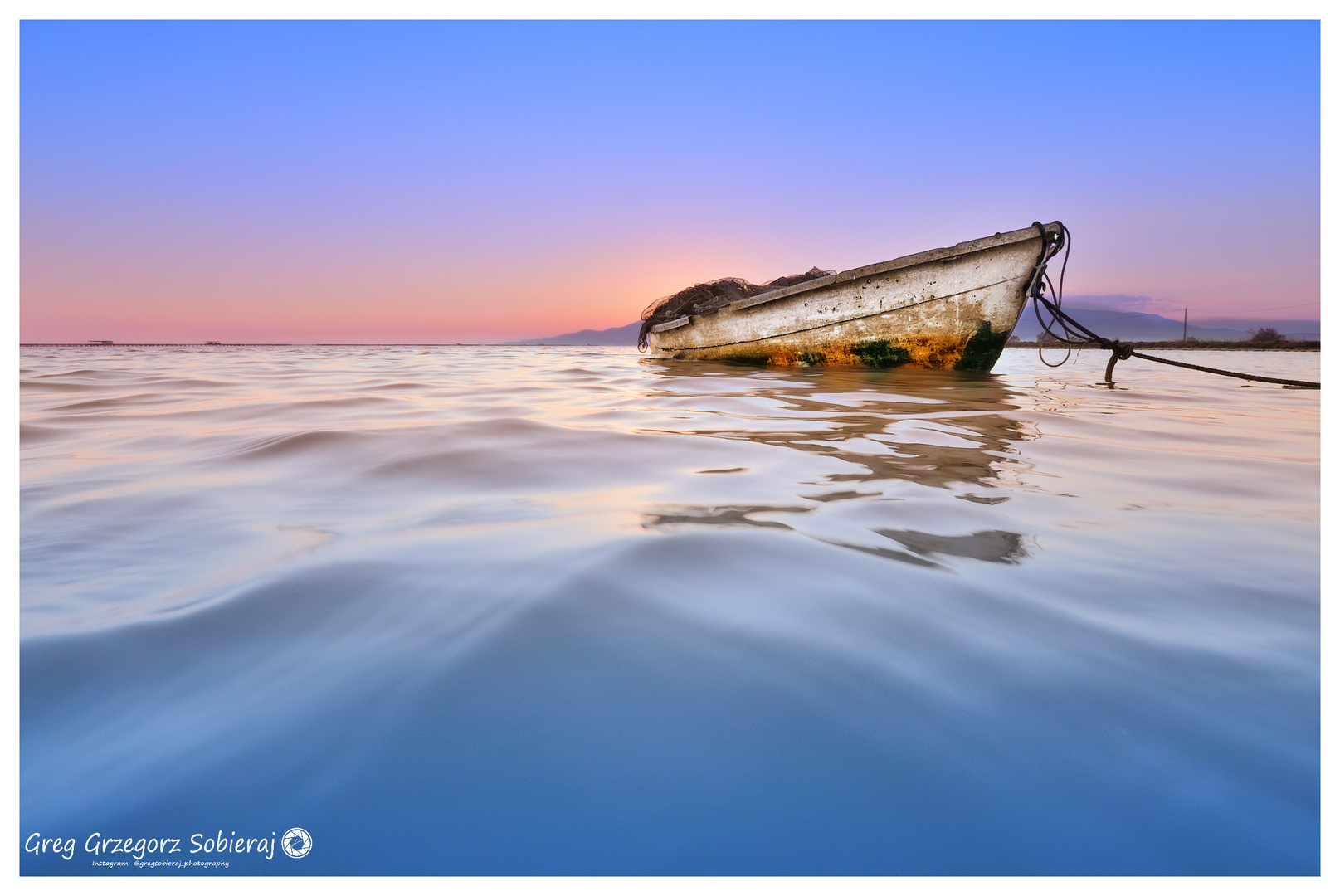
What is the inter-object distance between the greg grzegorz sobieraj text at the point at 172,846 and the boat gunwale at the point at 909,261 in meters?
8.15

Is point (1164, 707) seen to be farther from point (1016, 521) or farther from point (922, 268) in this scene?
point (922, 268)

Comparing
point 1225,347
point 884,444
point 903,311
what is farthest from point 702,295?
point 1225,347

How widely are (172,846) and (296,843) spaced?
0.18m

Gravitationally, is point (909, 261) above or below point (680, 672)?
above

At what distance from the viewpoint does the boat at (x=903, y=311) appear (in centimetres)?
745

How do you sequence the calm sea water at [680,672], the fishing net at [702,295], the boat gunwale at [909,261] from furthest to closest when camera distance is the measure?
1. the fishing net at [702,295]
2. the boat gunwale at [909,261]
3. the calm sea water at [680,672]

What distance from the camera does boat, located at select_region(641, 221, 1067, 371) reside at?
24.4 feet

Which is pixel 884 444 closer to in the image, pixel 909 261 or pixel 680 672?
pixel 680 672

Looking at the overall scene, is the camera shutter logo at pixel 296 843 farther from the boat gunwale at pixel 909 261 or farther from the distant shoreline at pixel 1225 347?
the distant shoreline at pixel 1225 347

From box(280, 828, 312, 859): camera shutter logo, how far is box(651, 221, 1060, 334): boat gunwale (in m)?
8.14

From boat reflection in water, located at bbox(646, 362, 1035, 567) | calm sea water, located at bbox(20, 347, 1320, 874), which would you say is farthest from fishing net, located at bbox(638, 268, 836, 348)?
calm sea water, located at bbox(20, 347, 1320, 874)

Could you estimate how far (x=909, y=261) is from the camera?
7715mm

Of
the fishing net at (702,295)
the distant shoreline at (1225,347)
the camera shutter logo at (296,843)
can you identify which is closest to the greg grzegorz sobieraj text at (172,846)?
the camera shutter logo at (296,843)

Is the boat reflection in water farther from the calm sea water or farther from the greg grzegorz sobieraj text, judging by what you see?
the greg grzegorz sobieraj text
